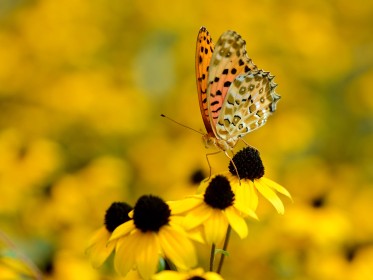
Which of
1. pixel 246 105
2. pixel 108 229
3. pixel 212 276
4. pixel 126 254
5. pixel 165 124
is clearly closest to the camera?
pixel 212 276

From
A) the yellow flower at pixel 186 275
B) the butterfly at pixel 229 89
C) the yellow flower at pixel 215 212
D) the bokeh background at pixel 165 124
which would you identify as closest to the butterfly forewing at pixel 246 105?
the butterfly at pixel 229 89

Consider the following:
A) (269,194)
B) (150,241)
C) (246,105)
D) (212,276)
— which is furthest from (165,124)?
(212,276)

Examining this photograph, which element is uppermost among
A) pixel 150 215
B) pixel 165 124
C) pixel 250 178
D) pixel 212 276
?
pixel 165 124

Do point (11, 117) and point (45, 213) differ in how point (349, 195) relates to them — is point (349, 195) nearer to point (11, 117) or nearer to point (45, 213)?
point (45, 213)

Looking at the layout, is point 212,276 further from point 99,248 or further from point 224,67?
point 224,67

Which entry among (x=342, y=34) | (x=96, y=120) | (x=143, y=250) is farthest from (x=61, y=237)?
(x=342, y=34)

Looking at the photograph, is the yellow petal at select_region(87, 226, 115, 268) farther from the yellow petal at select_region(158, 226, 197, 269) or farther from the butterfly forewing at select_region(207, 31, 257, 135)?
the butterfly forewing at select_region(207, 31, 257, 135)
